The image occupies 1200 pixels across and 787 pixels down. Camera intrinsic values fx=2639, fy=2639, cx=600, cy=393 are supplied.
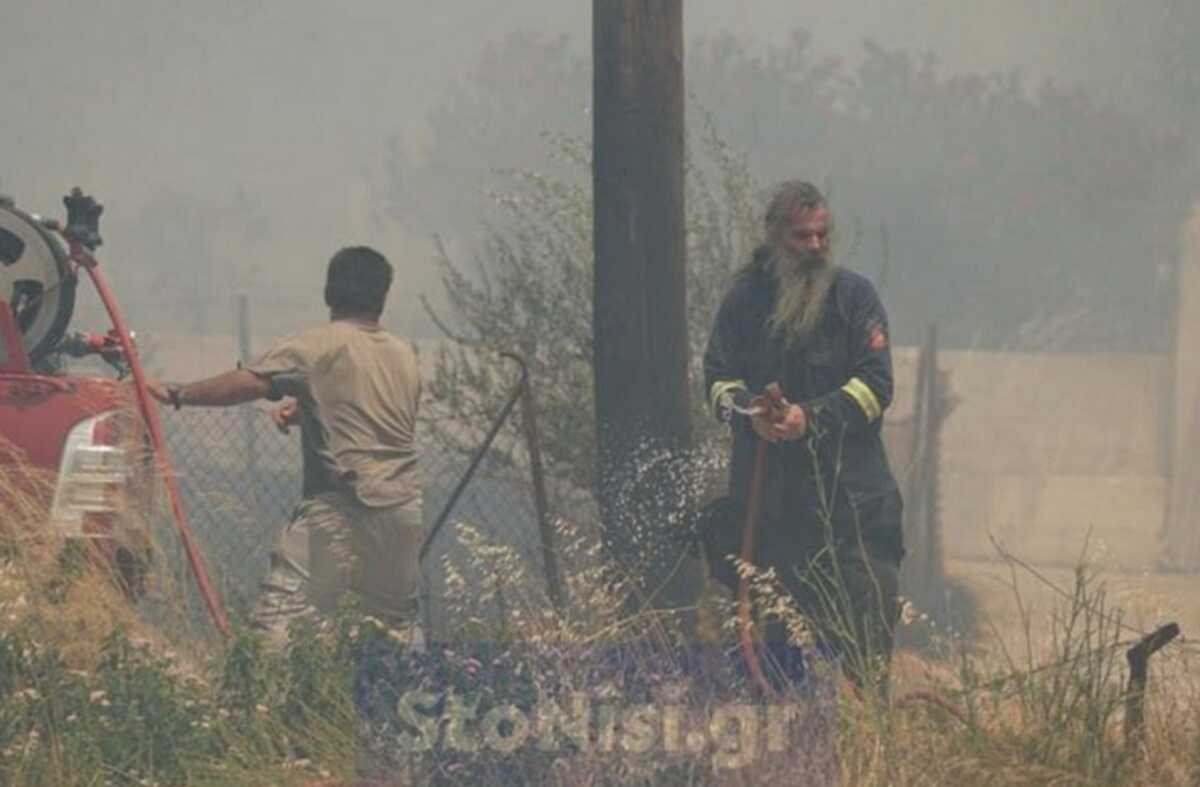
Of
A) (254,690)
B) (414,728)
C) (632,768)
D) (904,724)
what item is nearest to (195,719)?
(254,690)

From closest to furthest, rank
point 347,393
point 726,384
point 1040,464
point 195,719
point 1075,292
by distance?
1. point 195,719
2. point 726,384
3. point 347,393
4. point 1040,464
5. point 1075,292

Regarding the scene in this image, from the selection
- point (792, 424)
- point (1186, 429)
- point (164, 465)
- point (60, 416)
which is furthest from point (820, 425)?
point (1186, 429)

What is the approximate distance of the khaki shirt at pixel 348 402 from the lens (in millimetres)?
7648

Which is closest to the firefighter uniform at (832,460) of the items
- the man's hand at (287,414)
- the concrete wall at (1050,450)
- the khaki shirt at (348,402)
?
the khaki shirt at (348,402)

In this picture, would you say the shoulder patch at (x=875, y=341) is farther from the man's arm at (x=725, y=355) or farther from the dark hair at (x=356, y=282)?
the dark hair at (x=356, y=282)

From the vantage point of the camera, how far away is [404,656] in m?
6.33

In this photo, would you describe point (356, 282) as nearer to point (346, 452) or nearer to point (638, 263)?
point (346, 452)

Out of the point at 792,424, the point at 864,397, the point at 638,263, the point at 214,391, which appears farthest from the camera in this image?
the point at 638,263

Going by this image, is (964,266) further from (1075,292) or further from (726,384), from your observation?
(726,384)

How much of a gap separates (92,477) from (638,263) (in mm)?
2181

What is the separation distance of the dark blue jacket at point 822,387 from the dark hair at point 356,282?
1.16 m

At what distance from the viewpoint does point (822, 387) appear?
7.13m

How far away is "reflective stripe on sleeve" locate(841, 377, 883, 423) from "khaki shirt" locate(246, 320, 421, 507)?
1.49 m

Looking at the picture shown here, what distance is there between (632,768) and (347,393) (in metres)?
2.39
